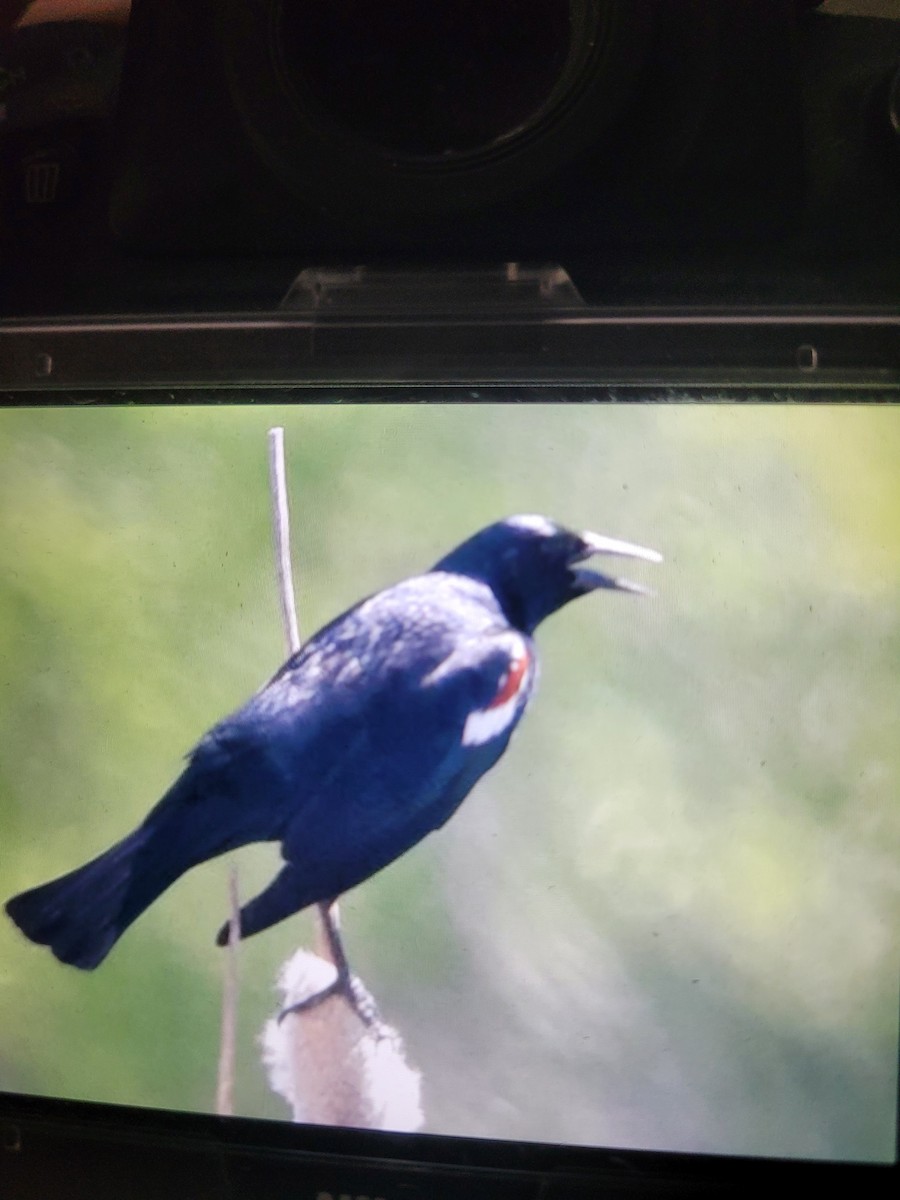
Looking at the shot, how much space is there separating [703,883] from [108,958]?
15.4 inches

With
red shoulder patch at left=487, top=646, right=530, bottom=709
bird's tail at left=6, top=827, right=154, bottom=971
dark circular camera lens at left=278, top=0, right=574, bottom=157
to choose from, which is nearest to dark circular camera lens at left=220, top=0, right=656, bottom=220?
dark circular camera lens at left=278, top=0, right=574, bottom=157

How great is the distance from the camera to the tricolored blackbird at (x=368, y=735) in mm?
675

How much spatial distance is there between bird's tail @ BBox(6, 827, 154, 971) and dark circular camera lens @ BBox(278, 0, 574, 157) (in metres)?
0.51

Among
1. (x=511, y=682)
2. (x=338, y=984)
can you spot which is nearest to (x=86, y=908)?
(x=338, y=984)

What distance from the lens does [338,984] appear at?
68 centimetres

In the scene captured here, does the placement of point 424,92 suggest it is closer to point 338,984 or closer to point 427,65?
point 427,65

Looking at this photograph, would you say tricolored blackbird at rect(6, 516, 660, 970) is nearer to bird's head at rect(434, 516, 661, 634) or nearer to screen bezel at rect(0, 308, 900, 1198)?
bird's head at rect(434, 516, 661, 634)

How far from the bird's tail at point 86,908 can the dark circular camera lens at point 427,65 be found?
1.66 feet

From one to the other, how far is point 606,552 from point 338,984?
0.33m

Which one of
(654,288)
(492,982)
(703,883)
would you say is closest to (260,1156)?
(492,982)

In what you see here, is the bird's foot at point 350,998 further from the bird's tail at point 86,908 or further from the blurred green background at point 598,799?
the bird's tail at point 86,908

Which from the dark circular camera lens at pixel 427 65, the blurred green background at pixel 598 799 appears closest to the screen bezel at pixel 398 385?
the blurred green background at pixel 598 799

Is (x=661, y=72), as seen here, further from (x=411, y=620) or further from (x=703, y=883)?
(x=703, y=883)

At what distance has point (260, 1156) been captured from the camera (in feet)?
2.31
